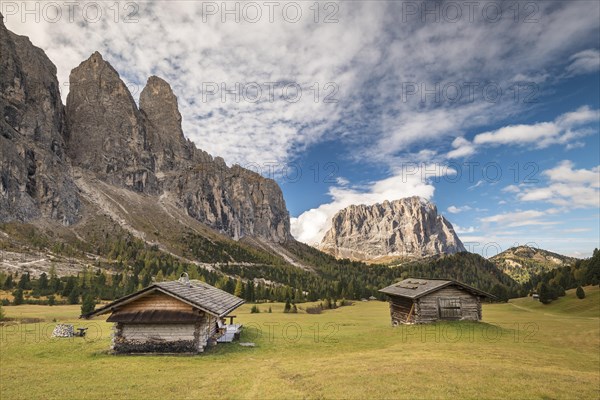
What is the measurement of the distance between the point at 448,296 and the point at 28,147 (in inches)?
8094

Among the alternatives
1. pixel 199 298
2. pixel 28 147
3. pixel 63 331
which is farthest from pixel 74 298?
pixel 28 147

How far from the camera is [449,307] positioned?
33281mm

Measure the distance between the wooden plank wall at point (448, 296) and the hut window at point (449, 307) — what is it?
1.08ft

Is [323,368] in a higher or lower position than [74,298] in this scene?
higher

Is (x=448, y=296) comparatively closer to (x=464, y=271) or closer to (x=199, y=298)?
(x=199, y=298)

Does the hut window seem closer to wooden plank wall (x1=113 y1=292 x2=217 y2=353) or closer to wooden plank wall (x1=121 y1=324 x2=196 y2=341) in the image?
wooden plank wall (x1=113 y1=292 x2=217 y2=353)

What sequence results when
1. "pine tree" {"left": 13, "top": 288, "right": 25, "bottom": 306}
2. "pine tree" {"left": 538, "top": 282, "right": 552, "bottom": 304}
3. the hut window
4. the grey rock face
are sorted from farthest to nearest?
the grey rock face < "pine tree" {"left": 538, "top": 282, "right": 552, "bottom": 304} < "pine tree" {"left": 13, "top": 288, "right": 25, "bottom": 306} < the hut window

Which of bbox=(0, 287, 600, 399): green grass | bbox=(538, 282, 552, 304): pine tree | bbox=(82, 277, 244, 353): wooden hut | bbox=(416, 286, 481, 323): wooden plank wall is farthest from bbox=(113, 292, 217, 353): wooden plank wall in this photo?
bbox=(538, 282, 552, 304): pine tree

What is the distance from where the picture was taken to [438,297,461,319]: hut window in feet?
109

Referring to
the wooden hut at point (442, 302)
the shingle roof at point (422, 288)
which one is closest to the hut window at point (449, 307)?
the wooden hut at point (442, 302)

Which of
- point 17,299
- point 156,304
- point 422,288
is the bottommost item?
point 17,299

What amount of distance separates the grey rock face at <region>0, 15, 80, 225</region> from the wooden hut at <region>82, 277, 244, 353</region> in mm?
161105

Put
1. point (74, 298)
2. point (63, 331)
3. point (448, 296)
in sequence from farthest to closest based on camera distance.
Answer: point (74, 298) → point (448, 296) → point (63, 331)

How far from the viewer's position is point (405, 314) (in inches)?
1374
